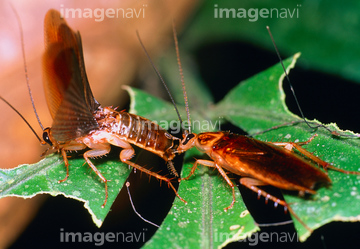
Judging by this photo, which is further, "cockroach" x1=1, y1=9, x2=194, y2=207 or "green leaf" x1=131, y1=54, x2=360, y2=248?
"cockroach" x1=1, y1=9, x2=194, y2=207

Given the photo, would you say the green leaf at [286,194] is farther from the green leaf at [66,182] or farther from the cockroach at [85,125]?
the green leaf at [66,182]

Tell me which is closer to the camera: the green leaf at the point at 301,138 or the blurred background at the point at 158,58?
the green leaf at the point at 301,138

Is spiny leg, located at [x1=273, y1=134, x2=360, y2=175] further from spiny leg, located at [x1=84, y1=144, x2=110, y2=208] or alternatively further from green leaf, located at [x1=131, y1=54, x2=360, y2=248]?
spiny leg, located at [x1=84, y1=144, x2=110, y2=208]

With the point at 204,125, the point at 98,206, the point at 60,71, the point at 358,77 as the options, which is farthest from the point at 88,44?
the point at 358,77

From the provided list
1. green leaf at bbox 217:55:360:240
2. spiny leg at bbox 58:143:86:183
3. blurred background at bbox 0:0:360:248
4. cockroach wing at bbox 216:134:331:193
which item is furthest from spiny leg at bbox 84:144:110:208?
green leaf at bbox 217:55:360:240

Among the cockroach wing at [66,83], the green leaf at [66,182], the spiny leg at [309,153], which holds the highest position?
the cockroach wing at [66,83]

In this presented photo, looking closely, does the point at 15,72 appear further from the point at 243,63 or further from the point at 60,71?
the point at 243,63

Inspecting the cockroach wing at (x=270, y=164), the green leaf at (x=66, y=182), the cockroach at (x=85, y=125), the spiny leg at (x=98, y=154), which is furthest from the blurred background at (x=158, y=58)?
the cockroach wing at (x=270, y=164)

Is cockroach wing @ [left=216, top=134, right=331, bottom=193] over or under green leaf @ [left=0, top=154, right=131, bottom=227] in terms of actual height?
over
